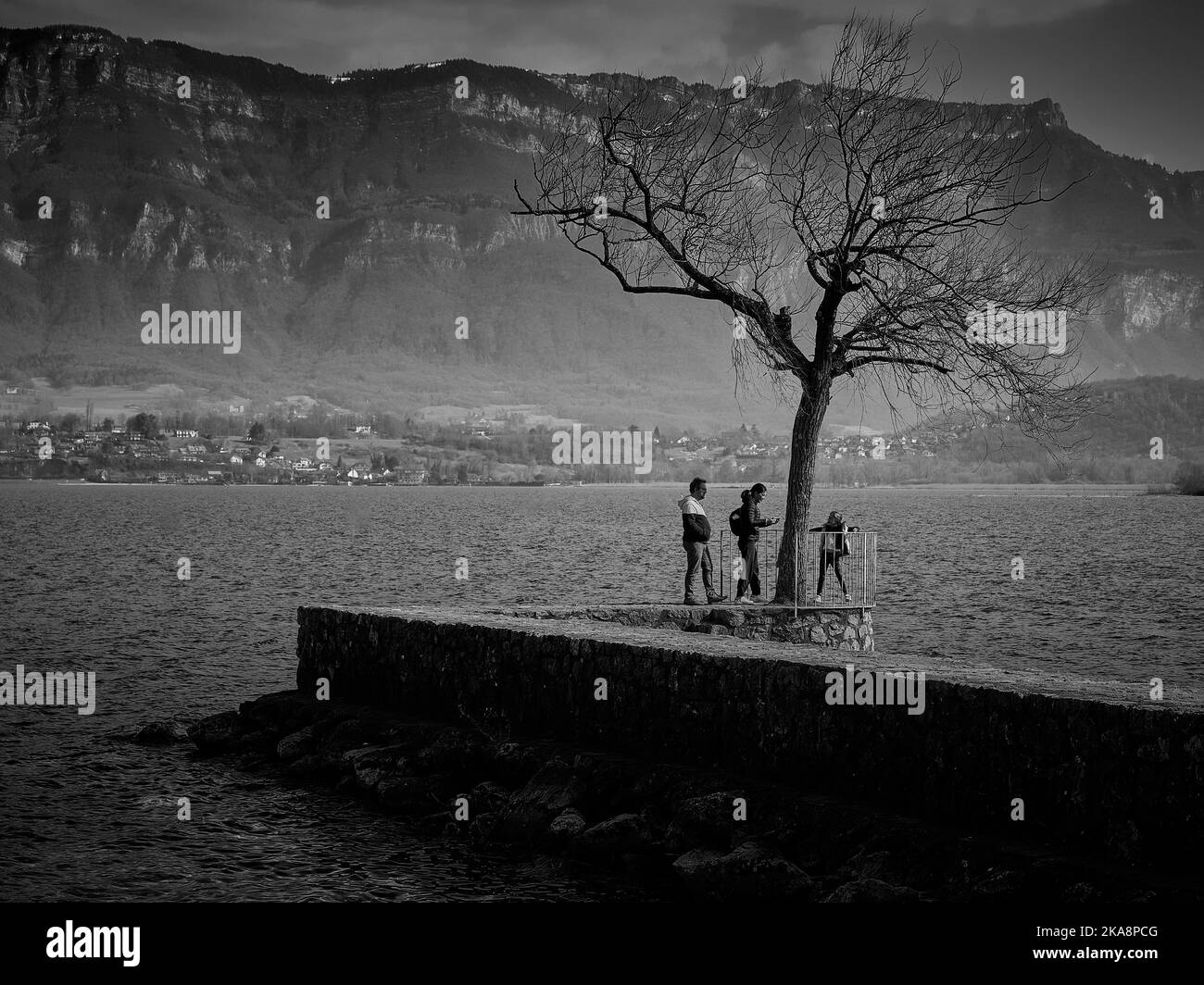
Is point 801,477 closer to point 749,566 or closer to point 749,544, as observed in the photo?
point 749,544

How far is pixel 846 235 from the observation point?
2244 cm

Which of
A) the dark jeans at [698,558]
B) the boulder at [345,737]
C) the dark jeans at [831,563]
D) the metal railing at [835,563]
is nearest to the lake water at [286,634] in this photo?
the boulder at [345,737]

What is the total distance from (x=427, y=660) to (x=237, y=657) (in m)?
15.5

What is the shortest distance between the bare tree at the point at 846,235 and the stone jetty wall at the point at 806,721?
7394 millimetres

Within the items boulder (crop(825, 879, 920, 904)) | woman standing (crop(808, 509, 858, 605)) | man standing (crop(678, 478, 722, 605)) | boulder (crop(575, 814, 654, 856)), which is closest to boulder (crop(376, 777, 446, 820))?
boulder (crop(575, 814, 654, 856))

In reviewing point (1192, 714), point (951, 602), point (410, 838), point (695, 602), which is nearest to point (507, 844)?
point (410, 838)

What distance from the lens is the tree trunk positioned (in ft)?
75.6

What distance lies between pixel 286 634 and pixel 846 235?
21.6 m

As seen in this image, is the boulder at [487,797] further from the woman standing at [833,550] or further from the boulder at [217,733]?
the woman standing at [833,550]

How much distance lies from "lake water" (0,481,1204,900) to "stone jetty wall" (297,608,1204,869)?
7.03 ft

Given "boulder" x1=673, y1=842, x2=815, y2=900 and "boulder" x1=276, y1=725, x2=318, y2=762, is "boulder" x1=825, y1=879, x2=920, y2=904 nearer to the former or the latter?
"boulder" x1=673, y1=842, x2=815, y2=900

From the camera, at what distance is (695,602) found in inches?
925

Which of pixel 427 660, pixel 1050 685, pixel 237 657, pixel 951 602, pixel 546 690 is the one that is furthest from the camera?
pixel 951 602
